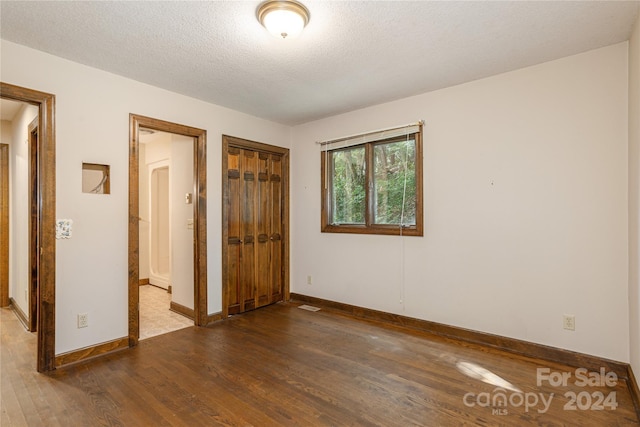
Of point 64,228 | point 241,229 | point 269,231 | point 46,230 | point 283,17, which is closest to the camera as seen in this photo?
point 283,17

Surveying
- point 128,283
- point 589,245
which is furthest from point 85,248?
point 589,245

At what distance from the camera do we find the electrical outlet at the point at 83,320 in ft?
9.32

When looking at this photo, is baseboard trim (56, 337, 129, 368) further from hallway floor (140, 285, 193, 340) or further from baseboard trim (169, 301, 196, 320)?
baseboard trim (169, 301, 196, 320)

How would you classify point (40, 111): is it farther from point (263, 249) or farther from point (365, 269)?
point (365, 269)

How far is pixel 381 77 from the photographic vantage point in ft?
10.4

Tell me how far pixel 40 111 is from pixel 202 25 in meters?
1.61

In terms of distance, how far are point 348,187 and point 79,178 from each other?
289cm

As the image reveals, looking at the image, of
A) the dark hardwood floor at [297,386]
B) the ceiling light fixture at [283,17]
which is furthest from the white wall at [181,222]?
the ceiling light fixture at [283,17]

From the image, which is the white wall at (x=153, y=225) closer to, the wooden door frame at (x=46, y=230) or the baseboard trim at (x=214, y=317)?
the baseboard trim at (x=214, y=317)

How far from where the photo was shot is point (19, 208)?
13.1 ft

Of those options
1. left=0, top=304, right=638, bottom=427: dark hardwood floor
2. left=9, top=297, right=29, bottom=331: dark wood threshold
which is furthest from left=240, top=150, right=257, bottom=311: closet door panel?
left=9, top=297, right=29, bottom=331: dark wood threshold

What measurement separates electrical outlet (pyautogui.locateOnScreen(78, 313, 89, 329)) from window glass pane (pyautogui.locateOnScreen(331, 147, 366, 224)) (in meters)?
2.90

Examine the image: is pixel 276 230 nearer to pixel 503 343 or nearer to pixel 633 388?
pixel 503 343

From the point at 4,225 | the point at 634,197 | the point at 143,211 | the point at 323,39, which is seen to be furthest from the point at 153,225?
the point at 634,197
